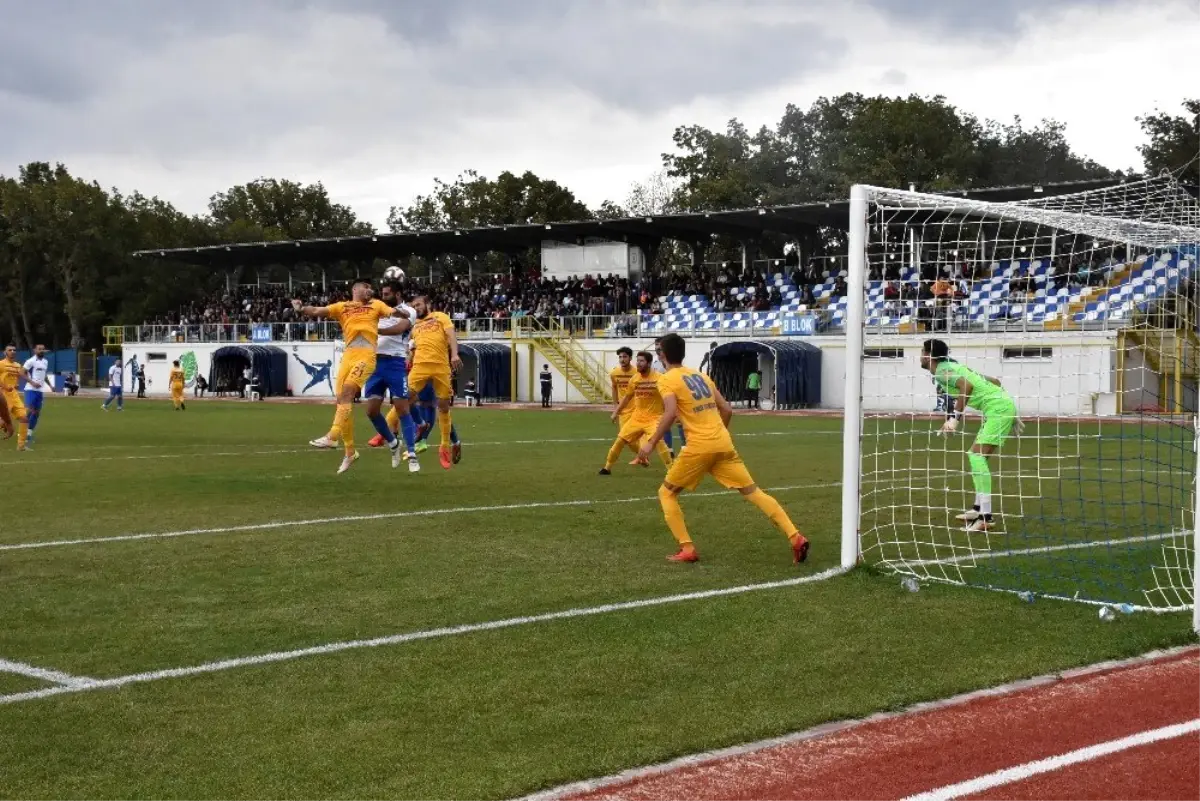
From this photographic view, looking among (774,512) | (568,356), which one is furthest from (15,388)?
(568,356)

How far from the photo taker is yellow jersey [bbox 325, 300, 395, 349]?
1533 centimetres

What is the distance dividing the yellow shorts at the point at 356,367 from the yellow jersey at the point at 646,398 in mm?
3653

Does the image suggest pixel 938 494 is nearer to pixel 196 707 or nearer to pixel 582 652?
pixel 582 652

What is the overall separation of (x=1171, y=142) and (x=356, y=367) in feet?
183

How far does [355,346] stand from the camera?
50.3 feet

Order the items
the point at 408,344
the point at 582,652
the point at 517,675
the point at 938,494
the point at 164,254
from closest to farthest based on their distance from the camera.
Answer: the point at 517,675, the point at 582,652, the point at 938,494, the point at 408,344, the point at 164,254

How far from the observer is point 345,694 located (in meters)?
5.99

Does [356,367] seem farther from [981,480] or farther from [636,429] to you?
[981,480]

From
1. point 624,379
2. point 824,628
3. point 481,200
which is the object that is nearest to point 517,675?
point 824,628

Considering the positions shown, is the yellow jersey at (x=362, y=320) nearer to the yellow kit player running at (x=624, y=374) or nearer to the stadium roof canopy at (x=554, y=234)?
the yellow kit player running at (x=624, y=374)

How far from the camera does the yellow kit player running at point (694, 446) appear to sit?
9656mm

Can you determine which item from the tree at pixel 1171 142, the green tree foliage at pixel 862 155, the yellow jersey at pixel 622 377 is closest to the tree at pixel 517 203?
the green tree foliage at pixel 862 155

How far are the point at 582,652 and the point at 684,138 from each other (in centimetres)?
7320

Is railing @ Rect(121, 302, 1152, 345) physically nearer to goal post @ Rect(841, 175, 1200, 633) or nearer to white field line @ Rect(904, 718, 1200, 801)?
goal post @ Rect(841, 175, 1200, 633)
